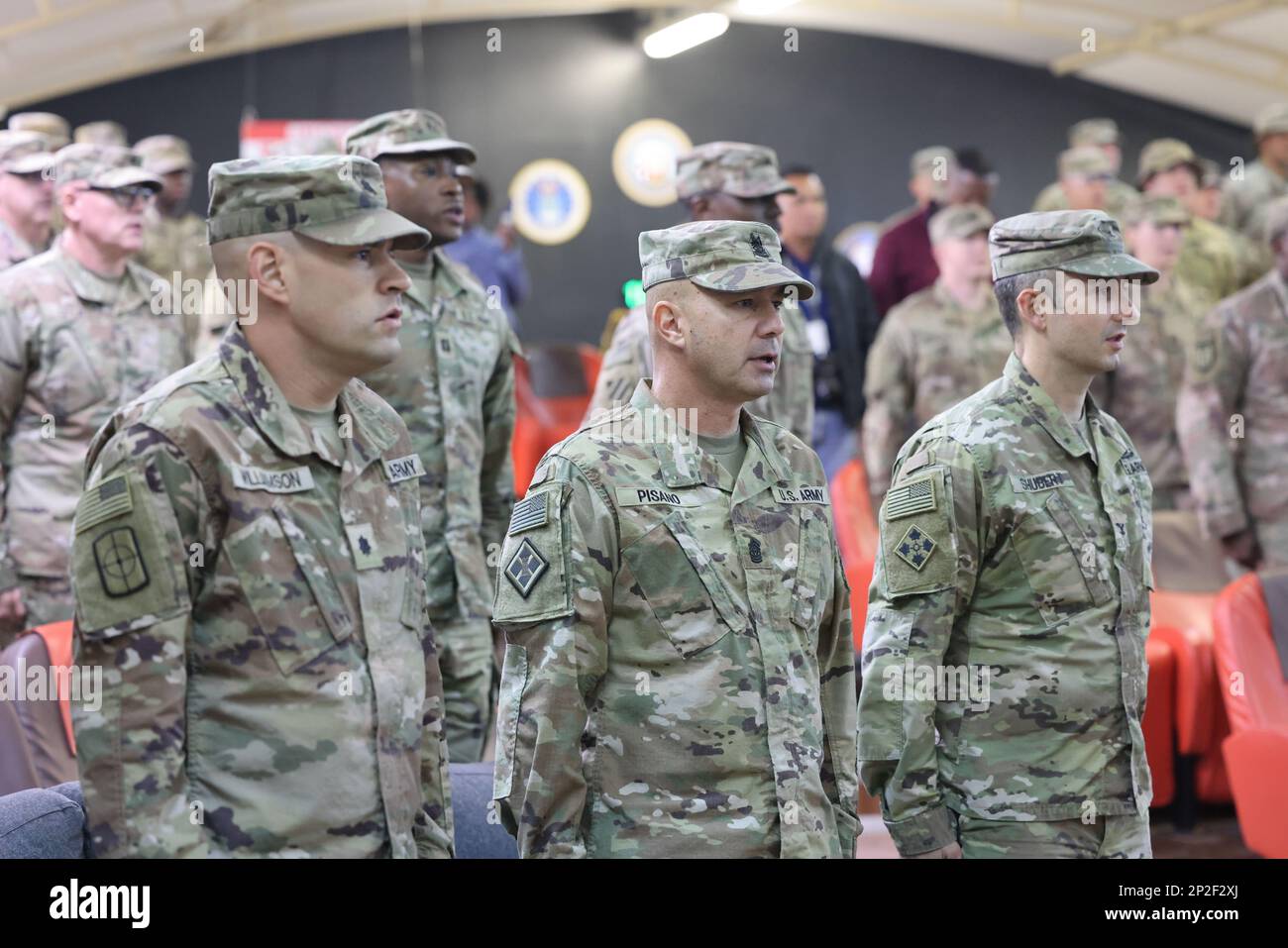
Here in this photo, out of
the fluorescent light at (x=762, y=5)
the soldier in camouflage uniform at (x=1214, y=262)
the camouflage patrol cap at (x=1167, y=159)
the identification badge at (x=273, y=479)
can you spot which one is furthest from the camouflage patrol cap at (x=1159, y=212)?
the fluorescent light at (x=762, y=5)

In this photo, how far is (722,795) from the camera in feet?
8.07

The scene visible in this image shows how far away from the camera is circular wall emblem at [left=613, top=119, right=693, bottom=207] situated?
12820 mm

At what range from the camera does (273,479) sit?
220 centimetres

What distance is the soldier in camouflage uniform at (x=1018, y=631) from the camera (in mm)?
2809

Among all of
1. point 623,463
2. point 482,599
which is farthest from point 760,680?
point 482,599

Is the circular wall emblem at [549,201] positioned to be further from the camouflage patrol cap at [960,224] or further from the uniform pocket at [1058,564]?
the uniform pocket at [1058,564]

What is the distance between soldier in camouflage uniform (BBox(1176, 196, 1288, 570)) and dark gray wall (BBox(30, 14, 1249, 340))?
24.5 feet

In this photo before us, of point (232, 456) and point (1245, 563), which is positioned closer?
point (232, 456)

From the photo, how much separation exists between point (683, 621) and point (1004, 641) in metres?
0.69

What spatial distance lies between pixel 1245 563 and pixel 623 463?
12.8ft

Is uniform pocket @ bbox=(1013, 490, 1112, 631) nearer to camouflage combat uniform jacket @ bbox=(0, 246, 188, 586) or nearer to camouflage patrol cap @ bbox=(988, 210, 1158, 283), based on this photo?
camouflage patrol cap @ bbox=(988, 210, 1158, 283)

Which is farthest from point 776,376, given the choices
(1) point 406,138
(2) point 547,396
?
(2) point 547,396
